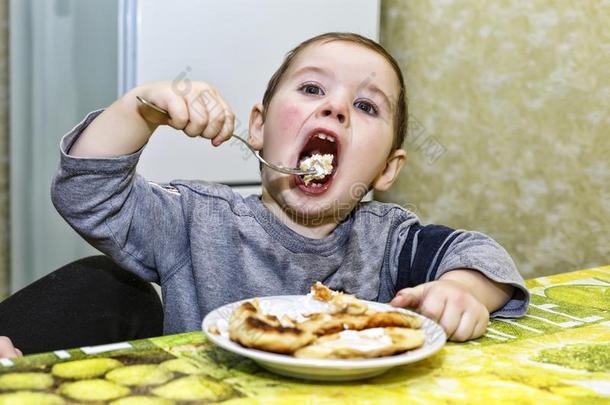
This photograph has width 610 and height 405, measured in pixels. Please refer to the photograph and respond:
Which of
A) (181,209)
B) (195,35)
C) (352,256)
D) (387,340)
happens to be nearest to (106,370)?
(387,340)

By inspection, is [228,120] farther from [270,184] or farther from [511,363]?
[511,363]

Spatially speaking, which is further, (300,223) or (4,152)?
(4,152)

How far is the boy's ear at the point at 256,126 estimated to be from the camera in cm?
123

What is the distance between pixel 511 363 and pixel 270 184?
1.80ft

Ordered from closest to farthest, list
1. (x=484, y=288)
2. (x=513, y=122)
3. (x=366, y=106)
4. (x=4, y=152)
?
(x=484, y=288) → (x=366, y=106) → (x=4, y=152) → (x=513, y=122)

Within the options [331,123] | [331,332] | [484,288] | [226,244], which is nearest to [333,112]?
[331,123]

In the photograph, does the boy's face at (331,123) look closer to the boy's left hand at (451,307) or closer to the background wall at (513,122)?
the boy's left hand at (451,307)

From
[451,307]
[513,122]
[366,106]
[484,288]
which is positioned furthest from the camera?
[513,122]

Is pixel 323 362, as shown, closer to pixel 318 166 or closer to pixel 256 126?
pixel 318 166

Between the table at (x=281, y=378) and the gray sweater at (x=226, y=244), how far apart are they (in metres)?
0.21

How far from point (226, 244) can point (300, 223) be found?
0.14 meters

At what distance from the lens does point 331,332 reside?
0.63 meters

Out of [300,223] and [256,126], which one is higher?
[256,126]

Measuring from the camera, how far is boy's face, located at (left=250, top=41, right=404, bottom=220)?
111 centimetres
